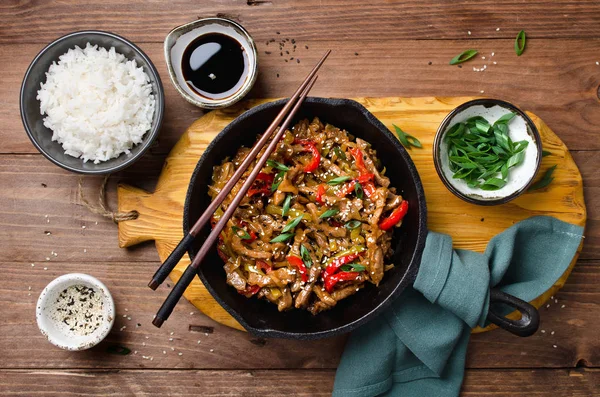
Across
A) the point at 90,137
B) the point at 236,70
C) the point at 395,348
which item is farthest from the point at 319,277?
the point at 90,137

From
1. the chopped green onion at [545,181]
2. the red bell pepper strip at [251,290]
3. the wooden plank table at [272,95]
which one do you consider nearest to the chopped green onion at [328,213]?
the red bell pepper strip at [251,290]

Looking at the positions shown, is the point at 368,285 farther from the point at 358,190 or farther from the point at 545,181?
the point at 545,181

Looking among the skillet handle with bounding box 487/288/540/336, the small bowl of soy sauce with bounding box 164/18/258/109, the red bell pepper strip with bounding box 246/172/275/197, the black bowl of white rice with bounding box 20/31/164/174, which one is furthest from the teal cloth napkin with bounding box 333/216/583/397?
the black bowl of white rice with bounding box 20/31/164/174

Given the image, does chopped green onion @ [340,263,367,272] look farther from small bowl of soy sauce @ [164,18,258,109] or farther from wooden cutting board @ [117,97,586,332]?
small bowl of soy sauce @ [164,18,258,109]

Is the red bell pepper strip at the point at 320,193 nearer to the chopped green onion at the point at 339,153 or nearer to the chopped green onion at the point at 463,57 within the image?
the chopped green onion at the point at 339,153

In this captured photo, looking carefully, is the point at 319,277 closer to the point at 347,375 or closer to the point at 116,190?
the point at 347,375

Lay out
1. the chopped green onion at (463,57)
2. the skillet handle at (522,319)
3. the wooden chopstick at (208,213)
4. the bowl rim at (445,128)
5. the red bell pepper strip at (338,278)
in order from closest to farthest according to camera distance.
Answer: the wooden chopstick at (208,213) < the skillet handle at (522,319) < the red bell pepper strip at (338,278) < the bowl rim at (445,128) < the chopped green onion at (463,57)
